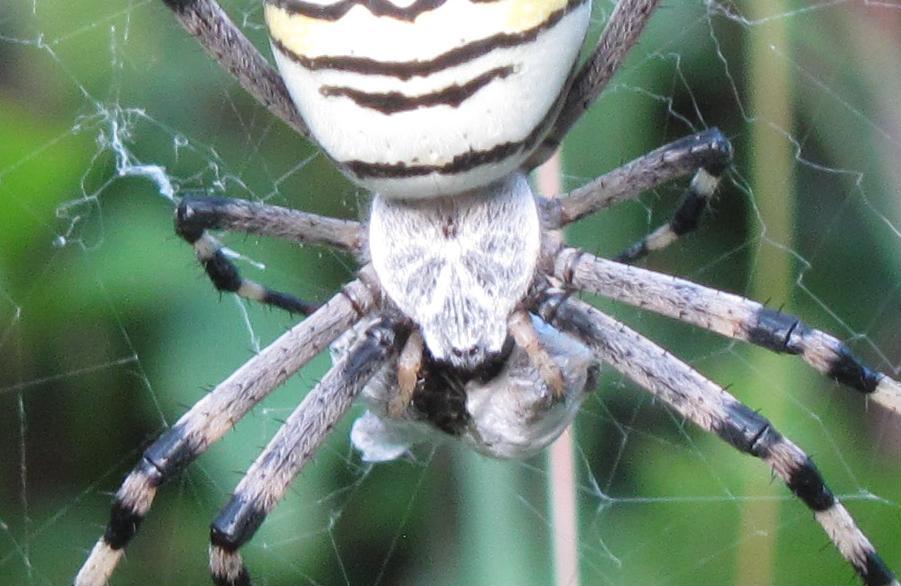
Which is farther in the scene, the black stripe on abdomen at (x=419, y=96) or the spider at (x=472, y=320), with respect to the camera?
the spider at (x=472, y=320)

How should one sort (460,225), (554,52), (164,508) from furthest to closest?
1. (164,508)
2. (460,225)
3. (554,52)

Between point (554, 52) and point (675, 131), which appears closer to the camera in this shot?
point (554, 52)

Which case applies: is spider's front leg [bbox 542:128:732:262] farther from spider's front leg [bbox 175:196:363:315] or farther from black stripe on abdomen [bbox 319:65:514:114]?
black stripe on abdomen [bbox 319:65:514:114]

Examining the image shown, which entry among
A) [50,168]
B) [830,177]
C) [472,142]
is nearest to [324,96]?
[472,142]

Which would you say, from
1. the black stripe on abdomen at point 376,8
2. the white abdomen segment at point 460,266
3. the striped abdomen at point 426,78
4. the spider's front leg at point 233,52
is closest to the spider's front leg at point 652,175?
the white abdomen segment at point 460,266

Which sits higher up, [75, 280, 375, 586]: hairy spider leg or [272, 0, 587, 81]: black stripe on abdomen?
[272, 0, 587, 81]: black stripe on abdomen

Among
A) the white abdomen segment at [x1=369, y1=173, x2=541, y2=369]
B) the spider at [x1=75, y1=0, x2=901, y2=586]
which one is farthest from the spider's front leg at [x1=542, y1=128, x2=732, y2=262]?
the white abdomen segment at [x1=369, y1=173, x2=541, y2=369]

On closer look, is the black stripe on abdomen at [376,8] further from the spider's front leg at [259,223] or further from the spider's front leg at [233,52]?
the spider's front leg at [259,223]

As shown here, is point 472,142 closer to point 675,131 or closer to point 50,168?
point 675,131
